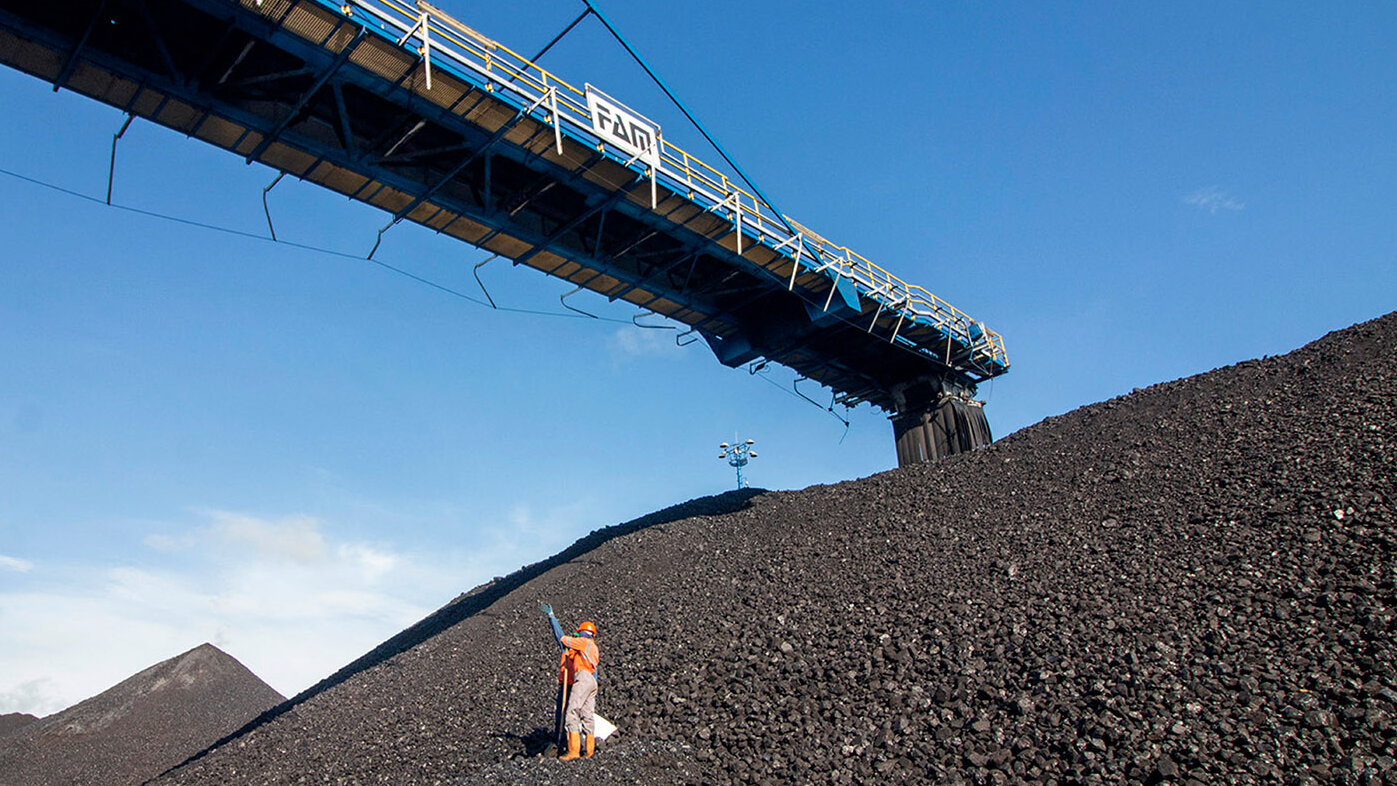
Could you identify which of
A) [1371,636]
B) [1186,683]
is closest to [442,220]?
[1186,683]

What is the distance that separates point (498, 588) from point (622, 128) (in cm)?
1256

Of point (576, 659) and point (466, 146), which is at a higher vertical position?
point (466, 146)

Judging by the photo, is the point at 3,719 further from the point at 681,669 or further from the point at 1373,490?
the point at 1373,490

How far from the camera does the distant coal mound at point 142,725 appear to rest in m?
23.6

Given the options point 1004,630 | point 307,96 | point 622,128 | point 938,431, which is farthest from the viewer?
point 938,431

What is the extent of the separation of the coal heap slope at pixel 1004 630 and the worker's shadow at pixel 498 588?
A: 1680 mm

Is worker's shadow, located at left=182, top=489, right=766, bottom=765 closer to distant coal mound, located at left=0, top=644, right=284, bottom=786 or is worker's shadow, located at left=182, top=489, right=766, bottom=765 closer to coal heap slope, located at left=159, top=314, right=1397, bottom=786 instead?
coal heap slope, located at left=159, top=314, right=1397, bottom=786

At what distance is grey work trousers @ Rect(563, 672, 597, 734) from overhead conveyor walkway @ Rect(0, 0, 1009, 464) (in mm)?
8438

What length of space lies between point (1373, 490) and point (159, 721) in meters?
33.1

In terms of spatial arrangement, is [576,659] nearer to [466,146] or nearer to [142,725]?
[466,146]

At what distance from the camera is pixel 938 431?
24.7m

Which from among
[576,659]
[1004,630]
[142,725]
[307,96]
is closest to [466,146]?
[307,96]

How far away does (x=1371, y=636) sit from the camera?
8.79 m

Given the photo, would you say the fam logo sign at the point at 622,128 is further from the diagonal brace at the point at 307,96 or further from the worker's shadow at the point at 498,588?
the worker's shadow at the point at 498,588
